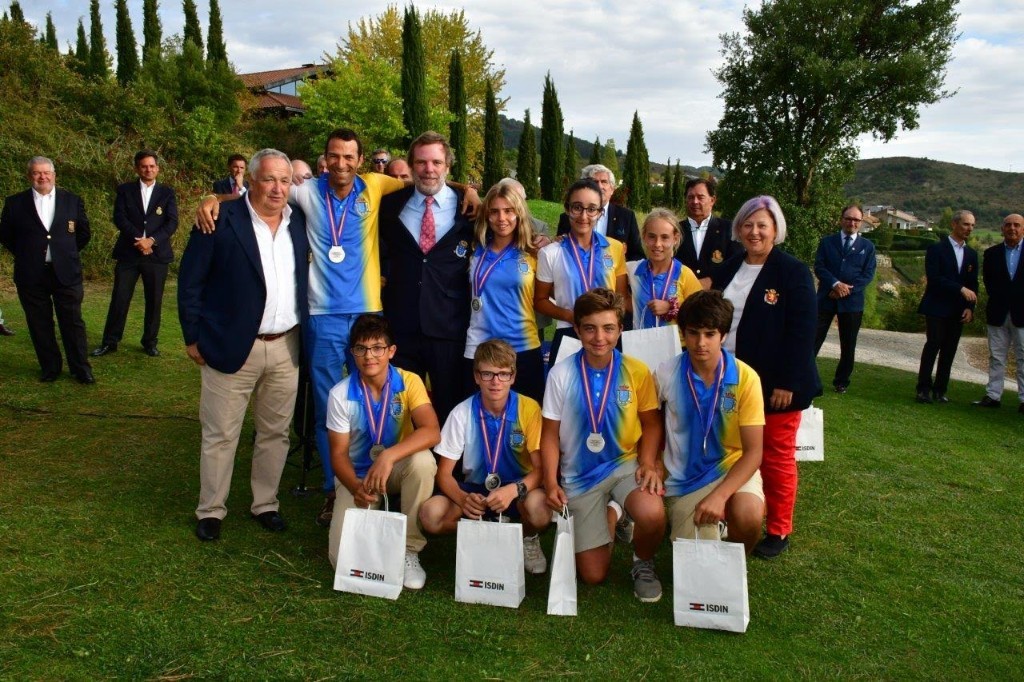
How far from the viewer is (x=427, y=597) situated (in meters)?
3.45

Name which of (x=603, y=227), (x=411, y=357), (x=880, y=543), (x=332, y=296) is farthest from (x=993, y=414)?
(x=332, y=296)

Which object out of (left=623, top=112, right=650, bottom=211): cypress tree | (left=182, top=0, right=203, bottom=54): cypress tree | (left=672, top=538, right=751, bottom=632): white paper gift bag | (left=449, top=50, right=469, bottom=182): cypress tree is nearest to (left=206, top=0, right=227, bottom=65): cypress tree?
(left=182, top=0, right=203, bottom=54): cypress tree

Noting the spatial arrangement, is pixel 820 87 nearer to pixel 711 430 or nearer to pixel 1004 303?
pixel 1004 303

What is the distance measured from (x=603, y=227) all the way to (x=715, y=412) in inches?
75.9

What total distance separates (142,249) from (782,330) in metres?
6.64

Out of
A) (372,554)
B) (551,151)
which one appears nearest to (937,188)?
(551,151)

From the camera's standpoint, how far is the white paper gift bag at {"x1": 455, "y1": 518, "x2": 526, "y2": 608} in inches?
132

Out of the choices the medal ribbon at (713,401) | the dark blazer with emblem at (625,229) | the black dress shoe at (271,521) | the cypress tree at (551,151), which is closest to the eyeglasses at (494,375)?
the medal ribbon at (713,401)

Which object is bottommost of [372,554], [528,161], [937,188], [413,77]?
[372,554]

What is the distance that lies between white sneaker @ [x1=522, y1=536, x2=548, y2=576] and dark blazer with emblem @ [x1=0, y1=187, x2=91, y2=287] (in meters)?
5.37

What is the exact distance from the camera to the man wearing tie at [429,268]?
4.15 m

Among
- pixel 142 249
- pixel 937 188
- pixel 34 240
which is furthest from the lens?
pixel 937 188

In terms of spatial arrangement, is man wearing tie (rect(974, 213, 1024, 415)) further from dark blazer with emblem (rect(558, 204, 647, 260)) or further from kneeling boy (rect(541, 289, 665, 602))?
kneeling boy (rect(541, 289, 665, 602))

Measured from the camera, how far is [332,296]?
4.12 meters
